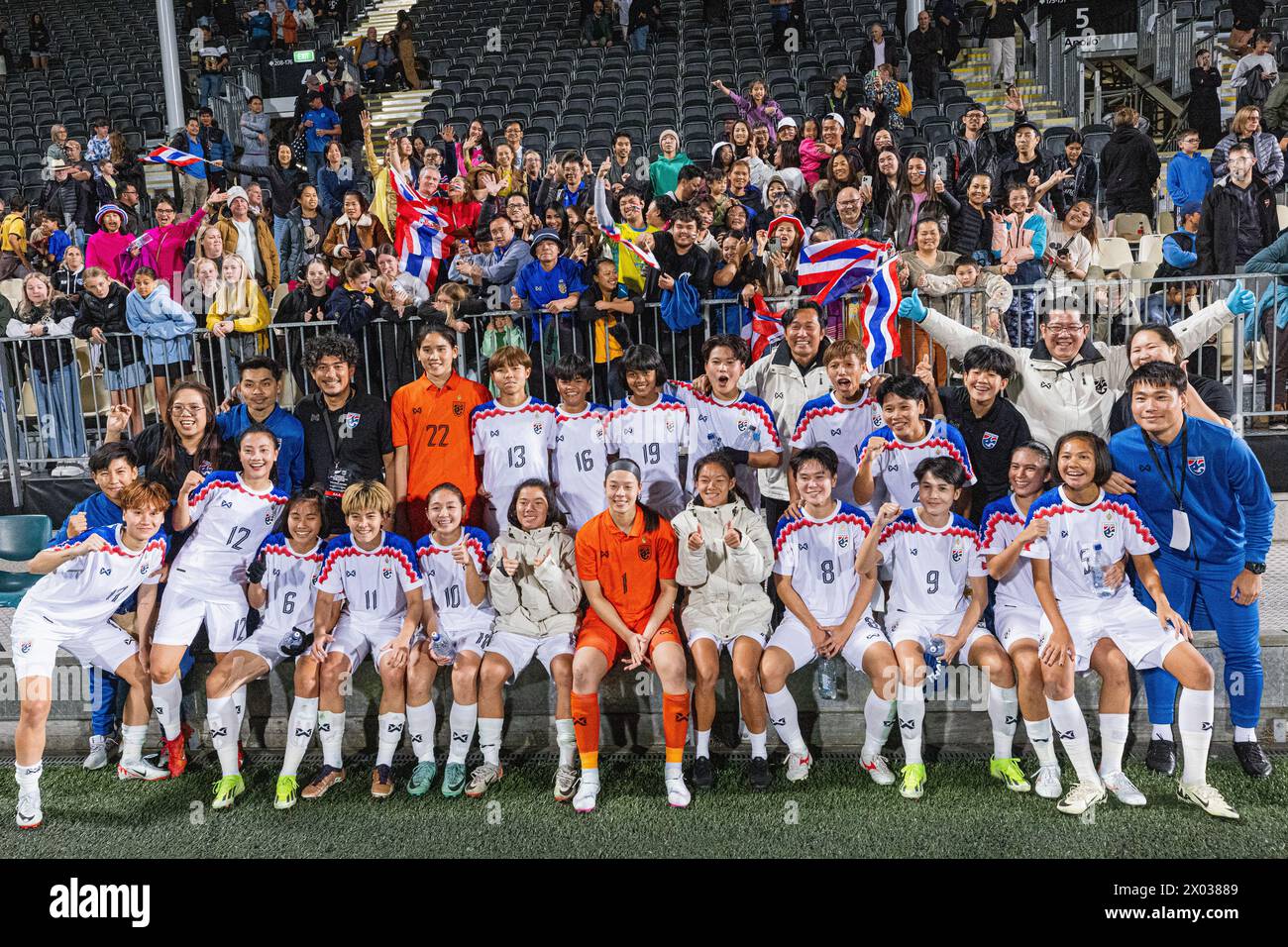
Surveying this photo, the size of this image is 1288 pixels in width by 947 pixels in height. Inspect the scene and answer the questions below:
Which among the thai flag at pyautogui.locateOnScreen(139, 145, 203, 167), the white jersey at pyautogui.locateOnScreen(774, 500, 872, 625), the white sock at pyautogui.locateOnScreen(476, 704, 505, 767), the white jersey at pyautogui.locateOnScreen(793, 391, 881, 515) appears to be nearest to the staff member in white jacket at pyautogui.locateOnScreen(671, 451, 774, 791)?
the white jersey at pyautogui.locateOnScreen(774, 500, 872, 625)

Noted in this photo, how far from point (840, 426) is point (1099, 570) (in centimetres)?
152

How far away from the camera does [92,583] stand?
525 cm

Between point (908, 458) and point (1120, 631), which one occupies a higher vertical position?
point (908, 458)

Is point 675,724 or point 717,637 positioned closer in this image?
point 675,724

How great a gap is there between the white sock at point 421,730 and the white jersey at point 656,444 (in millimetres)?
1616

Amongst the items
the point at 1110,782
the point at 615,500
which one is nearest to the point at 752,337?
the point at 615,500

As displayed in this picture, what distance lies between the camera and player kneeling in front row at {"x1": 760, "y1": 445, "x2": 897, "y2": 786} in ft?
16.2


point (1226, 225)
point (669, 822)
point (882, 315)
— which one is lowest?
point (669, 822)

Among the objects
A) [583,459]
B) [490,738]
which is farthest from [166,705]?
[583,459]

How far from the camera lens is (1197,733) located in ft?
15.0

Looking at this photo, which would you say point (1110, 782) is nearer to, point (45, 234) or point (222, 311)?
point (222, 311)

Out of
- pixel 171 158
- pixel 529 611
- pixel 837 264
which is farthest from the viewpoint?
pixel 171 158

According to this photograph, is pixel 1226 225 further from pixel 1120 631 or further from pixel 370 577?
pixel 370 577

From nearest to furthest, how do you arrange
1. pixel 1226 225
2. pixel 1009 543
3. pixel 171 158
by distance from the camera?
1. pixel 1009 543
2. pixel 1226 225
3. pixel 171 158
